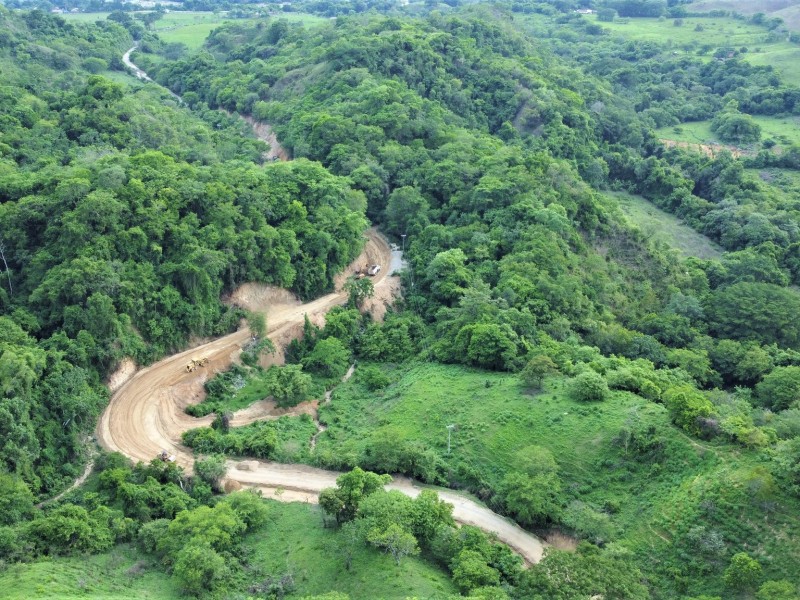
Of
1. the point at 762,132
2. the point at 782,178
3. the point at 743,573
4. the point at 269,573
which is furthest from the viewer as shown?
the point at 762,132

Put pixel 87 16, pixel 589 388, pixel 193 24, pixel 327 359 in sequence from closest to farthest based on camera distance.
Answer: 1. pixel 589 388
2. pixel 327 359
3. pixel 193 24
4. pixel 87 16

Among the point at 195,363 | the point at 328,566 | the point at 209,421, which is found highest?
the point at 195,363

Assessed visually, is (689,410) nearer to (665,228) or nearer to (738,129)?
(665,228)

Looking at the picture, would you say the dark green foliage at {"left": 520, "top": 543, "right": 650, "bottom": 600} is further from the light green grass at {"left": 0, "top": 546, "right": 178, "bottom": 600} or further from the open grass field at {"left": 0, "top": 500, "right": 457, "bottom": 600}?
the light green grass at {"left": 0, "top": 546, "right": 178, "bottom": 600}

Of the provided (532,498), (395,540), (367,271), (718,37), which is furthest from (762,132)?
(395,540)

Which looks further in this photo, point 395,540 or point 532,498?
point 532,498

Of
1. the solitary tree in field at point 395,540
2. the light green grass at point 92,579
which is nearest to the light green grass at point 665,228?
the solitary tree in field at point 395,540
